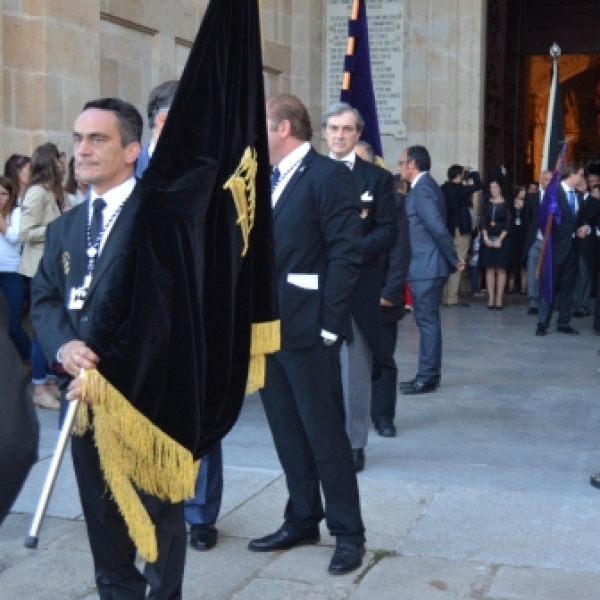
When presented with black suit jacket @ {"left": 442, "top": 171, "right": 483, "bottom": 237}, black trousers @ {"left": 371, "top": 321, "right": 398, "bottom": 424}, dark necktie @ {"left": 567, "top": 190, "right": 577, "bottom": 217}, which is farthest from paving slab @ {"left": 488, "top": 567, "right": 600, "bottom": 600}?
black suit jacket @ {"left": 442, "top": 171, "right": 483, "bottom": 237}

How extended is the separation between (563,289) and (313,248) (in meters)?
8.43

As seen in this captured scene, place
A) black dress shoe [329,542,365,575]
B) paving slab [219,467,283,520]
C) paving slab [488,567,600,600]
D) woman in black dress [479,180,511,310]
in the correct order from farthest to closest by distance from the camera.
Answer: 1. woman in black dress [479,180,511,310]
2. paving slab [219,467,283,520]
3. black dress shoe [329,542,365,575]
4. paving slab [488,567,600,600]

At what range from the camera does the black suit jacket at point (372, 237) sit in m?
6.56

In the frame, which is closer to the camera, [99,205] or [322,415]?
[99,205]

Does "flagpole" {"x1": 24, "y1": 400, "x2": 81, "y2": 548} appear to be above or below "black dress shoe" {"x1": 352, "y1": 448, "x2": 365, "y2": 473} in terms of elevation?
above

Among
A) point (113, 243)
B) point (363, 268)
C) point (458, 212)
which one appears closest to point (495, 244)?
point (458, 212)

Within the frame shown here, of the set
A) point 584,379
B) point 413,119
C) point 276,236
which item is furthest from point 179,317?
point 413,119

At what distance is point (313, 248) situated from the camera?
15.9 feet

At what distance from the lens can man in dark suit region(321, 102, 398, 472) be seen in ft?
20.7

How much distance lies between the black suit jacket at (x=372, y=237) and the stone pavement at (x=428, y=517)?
80 cm

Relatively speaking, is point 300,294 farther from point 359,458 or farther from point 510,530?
point 359,458

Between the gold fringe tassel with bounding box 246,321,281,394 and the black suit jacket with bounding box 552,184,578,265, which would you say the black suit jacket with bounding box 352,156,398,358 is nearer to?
the gold fringe tassel with bounding box 246,321,281,394

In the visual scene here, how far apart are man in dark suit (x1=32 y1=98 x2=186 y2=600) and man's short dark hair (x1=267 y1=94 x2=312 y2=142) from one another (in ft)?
3.44

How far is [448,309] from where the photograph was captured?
585 inches
